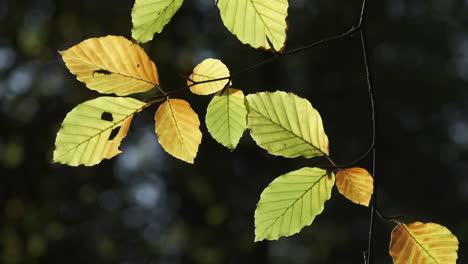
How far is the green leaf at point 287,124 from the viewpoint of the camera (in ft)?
1.58

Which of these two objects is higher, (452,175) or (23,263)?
(452,175)

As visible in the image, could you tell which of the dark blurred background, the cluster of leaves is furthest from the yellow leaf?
the dark blurred background

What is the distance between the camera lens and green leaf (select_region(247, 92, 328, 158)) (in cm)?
48

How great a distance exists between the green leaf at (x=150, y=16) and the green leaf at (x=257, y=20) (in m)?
0.04

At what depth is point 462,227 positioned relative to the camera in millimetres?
5203

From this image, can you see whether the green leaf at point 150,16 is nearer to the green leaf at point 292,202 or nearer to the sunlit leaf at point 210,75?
the sunlit leaf at point 210,75

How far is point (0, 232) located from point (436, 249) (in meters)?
4.70

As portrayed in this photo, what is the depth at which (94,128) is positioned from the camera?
0.47 meters

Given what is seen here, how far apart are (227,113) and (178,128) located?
0.17 ft

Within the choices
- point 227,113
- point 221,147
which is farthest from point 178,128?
point 221,147

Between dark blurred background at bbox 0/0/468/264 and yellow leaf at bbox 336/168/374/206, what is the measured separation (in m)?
3.73

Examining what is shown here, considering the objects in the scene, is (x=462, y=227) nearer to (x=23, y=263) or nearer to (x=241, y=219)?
(x=241, y=219)

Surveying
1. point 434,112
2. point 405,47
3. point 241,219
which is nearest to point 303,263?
point 241,219

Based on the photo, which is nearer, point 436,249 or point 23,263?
point 436,249
